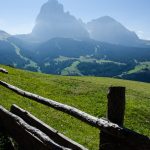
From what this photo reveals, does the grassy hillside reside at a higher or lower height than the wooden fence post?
lower

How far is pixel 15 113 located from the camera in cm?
1516

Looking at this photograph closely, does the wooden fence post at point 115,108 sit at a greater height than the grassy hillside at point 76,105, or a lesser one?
greater

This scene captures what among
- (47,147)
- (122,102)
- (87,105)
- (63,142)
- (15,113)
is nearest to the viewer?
(122,102)

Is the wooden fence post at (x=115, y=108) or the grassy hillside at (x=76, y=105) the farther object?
the grassy hillside at (x=76, y=105)

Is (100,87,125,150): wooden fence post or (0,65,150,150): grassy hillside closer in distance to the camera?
(100,87,125,150): wooden fence post

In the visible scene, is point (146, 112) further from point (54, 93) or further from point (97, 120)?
point (97, 120)

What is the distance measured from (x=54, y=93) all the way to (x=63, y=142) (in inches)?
915

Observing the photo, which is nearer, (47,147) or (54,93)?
(47,147)

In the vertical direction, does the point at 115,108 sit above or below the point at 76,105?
above

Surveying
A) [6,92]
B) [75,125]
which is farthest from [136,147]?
[6,92]

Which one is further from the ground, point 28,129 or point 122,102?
point 122,102

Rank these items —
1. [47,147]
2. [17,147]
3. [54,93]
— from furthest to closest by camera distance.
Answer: [54,93] < [17,147] < [47,147]

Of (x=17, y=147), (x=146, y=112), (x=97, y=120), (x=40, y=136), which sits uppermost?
(x=97, y=120)

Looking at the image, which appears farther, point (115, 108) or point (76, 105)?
point (76, 105)
